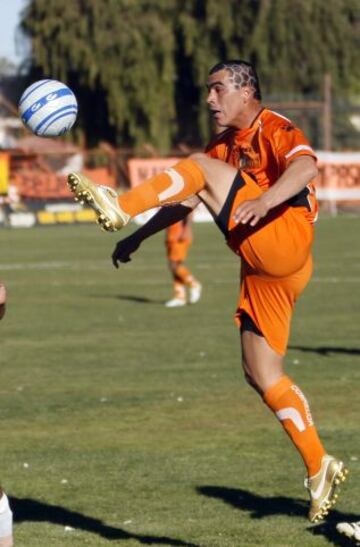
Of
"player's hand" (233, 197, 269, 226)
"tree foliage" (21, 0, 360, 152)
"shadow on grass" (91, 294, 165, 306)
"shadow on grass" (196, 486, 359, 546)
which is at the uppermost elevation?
"player's hand" (233, 197, 269, 226)

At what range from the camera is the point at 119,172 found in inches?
2304

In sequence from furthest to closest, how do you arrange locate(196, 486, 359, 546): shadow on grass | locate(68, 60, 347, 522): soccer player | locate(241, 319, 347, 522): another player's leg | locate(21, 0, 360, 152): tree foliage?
locate(21, 0, 360, 152): tree foliage
locate(196, 486, 359, 546): shadow on grass
locate(241, 319, 347, 522): another player's leg
locate(68, 60, 347, 522): soccer player

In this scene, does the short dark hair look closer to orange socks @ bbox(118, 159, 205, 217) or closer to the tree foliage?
orange socks @ bbox(118, 159, 205, 217)

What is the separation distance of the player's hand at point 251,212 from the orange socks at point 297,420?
3.57 feet

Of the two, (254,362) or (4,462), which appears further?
(4,462)

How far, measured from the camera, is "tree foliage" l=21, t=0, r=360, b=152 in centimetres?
6353

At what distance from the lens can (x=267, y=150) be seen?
27.2 ft

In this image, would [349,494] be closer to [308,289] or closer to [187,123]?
[308,289]

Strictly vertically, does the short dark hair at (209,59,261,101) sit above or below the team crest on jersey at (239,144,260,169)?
above

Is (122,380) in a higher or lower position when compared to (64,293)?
higher

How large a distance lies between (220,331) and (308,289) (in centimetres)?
565

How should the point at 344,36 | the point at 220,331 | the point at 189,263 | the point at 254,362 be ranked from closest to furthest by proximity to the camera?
the point at 254,362 < the point at 220,331 < the point at 189,263 < the point at 344,36

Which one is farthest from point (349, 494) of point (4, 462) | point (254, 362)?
point (4, 462)

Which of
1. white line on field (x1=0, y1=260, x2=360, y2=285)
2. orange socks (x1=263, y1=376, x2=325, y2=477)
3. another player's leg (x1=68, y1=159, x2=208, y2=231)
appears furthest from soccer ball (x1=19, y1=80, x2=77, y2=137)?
white line on field (x1=0, y1=260, x2=360, y2=285)
